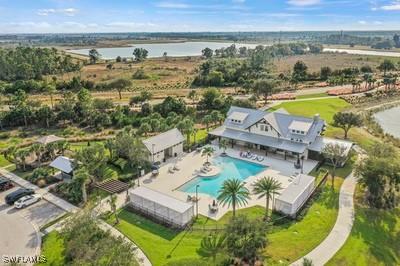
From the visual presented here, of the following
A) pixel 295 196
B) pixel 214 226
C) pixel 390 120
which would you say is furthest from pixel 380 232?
pixel 390 120

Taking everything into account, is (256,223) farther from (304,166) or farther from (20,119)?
(20,119)

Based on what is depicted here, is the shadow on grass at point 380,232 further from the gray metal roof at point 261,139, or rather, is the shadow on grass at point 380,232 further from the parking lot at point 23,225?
the parking lot at point 23,225

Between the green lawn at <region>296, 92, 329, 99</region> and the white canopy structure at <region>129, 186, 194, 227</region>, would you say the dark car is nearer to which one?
the white canopy structure at <region>129, 186, 194, 227</region>

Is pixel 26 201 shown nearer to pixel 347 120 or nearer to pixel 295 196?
pixel 295 196

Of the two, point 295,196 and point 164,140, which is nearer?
point 295,196

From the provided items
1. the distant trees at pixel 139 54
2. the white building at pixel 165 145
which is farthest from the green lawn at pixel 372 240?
the distant trees at pixel 139 54

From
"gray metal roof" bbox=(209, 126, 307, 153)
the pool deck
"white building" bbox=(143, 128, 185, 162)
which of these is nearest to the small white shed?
the pool deck
